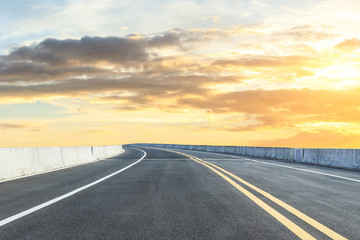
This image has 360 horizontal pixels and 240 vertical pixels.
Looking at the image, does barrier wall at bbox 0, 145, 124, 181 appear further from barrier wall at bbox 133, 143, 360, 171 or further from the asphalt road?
barrier wall at bbox 133, 143, 360, 171

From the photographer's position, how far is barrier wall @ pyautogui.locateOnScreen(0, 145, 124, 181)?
12.8m

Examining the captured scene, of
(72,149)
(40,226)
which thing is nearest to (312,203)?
(40,226)

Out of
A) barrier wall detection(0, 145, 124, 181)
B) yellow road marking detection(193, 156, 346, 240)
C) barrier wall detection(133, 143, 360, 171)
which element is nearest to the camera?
yellow road marking detection(193, 156, 346, 240)

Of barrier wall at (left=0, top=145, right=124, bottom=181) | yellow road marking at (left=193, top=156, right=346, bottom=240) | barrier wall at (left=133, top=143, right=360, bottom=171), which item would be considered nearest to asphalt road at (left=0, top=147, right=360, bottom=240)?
yellow road marking at (left=193, top=156, right=346, bottom=240)

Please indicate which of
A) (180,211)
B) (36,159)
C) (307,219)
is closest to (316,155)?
(36,159)

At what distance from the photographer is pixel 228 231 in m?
4.95

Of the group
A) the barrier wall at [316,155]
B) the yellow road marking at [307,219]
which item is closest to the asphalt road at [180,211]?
the yellow road marking at [307,219]

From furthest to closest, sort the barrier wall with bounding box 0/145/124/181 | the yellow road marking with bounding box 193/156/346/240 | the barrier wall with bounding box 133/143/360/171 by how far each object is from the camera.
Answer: the barrier wall with bounding box 133/143/360/171 → the barrier wall with bounding box 0/145/124/181 → the yellow road marking with bounding box 193/156/346/240

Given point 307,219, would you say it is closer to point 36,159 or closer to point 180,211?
point 180,211

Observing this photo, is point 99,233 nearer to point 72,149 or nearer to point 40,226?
point 40,226

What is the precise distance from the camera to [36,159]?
15.2 meters

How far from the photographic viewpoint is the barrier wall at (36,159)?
41.9 ft

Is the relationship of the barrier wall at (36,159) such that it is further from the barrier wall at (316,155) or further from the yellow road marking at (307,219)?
the barrier wall at (316,155)

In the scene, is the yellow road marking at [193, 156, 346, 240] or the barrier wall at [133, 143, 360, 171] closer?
the yellow road marking at [193, 156, 346, 240]
